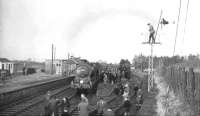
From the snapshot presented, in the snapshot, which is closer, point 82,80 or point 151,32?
point 82,80

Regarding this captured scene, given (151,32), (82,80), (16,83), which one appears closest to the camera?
(82,80)

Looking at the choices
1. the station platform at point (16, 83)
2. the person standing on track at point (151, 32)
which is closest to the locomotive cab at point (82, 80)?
the station platform at point (16, 83)

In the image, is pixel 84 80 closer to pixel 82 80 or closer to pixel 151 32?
pixel 82 80

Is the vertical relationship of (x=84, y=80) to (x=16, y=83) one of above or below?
above

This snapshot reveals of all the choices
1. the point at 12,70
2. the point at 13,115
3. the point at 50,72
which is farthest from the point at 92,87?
the point at 50,72

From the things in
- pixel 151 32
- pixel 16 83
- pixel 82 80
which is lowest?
pixel 16 83

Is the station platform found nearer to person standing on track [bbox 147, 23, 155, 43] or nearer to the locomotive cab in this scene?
the locomotive cab

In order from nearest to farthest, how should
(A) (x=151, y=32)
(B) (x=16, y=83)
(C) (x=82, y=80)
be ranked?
(C) (x=82, y=80), (A) (x=151, y=32), (B) (x=16, y=83)

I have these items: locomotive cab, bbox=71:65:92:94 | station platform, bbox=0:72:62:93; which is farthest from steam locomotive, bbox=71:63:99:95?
station platform, bbox=0:72:62:93

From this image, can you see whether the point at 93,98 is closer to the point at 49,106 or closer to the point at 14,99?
the point at 14,99

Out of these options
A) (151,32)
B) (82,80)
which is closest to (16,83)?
(82,80)

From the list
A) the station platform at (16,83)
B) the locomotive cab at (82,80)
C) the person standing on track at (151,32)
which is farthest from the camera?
the person standing on track at (151,32)

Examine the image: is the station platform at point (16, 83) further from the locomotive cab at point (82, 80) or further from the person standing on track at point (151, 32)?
the person standing on track at point (151, 32)

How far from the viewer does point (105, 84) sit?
2930 centimetres
